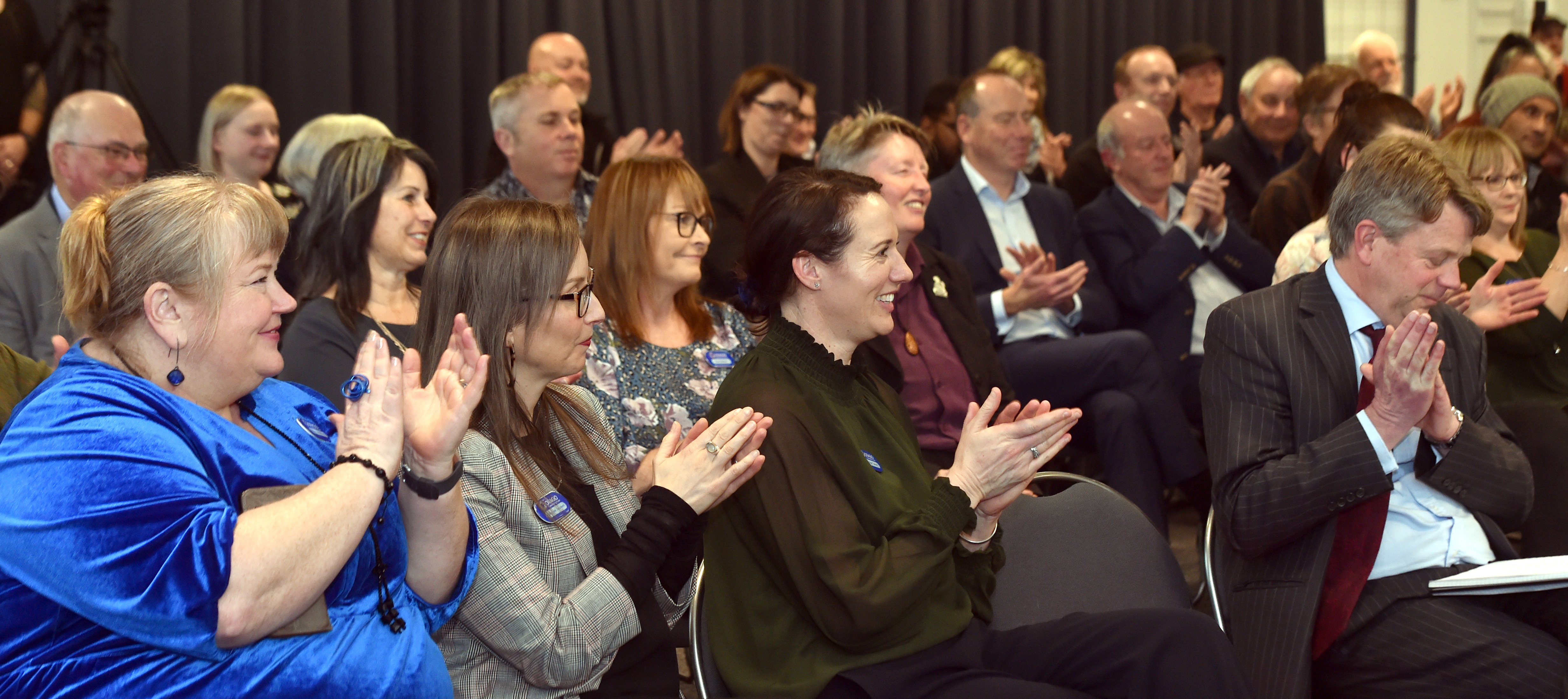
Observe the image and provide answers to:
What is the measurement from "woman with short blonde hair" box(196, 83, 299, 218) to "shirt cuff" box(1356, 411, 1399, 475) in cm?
332

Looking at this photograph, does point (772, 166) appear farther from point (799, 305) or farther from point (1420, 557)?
point (1420, 557)

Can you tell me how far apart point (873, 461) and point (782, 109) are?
8.84 ft

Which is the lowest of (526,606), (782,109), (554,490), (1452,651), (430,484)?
(1452,651)

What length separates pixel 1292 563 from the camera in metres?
2.16

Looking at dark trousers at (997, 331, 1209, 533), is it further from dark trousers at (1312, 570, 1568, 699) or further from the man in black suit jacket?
dark trousers at (1312, 570, 1568, 699)

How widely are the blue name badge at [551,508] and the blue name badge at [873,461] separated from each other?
0.48 metres

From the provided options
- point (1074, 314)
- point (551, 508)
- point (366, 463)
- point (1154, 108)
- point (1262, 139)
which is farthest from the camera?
point (1262, 139)

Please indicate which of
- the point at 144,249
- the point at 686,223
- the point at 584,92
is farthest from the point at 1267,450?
the point at 584,92

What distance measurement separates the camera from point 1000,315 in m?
3.72

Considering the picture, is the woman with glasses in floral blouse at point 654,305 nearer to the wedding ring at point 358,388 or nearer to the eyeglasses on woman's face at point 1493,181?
the wedding ring at point 358,388

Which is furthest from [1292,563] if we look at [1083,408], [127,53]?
[127,53]

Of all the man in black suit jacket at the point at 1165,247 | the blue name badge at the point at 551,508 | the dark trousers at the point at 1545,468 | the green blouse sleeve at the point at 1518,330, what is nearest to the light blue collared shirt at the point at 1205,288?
the man in black suit jacket at the point at 1165,247

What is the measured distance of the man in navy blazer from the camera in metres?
3.48

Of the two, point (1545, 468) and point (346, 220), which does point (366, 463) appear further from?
point (1545, 468)
